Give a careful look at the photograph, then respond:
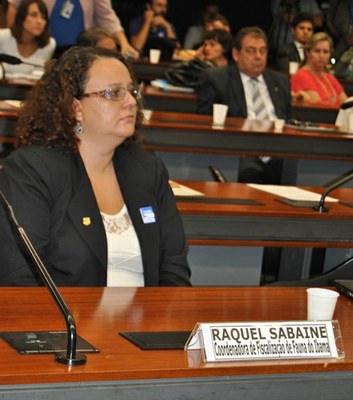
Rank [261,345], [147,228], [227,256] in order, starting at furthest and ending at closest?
[227,256], [147,228], [261,345]

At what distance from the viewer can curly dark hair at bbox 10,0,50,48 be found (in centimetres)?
724

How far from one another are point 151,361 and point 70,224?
0.95 m

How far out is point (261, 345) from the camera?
5.99 feet

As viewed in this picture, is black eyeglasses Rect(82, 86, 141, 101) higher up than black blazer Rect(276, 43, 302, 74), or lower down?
higher up

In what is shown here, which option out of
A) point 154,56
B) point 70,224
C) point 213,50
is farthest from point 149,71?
point 70,224

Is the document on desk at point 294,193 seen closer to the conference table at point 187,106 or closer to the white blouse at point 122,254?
the white blouse at point 122,254

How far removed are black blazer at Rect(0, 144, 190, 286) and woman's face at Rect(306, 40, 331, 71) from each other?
4.94 meters

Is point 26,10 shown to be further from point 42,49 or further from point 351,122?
point 351,122

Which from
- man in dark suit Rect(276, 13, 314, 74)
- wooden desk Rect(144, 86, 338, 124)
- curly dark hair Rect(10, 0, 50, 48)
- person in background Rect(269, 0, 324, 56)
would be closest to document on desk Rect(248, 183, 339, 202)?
wooden desk Rect(144, 86, 338, 124)

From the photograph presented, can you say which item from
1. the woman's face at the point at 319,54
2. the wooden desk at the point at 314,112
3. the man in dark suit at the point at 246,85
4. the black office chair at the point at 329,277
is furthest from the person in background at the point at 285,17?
the black office chair at the point at 329,277

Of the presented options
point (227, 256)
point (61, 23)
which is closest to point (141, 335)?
point (227, 256)

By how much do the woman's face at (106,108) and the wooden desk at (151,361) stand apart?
0.61 m

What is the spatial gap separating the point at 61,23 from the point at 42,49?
0.62 meters

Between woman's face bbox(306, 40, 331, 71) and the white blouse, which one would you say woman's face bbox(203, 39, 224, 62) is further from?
the white blouse
